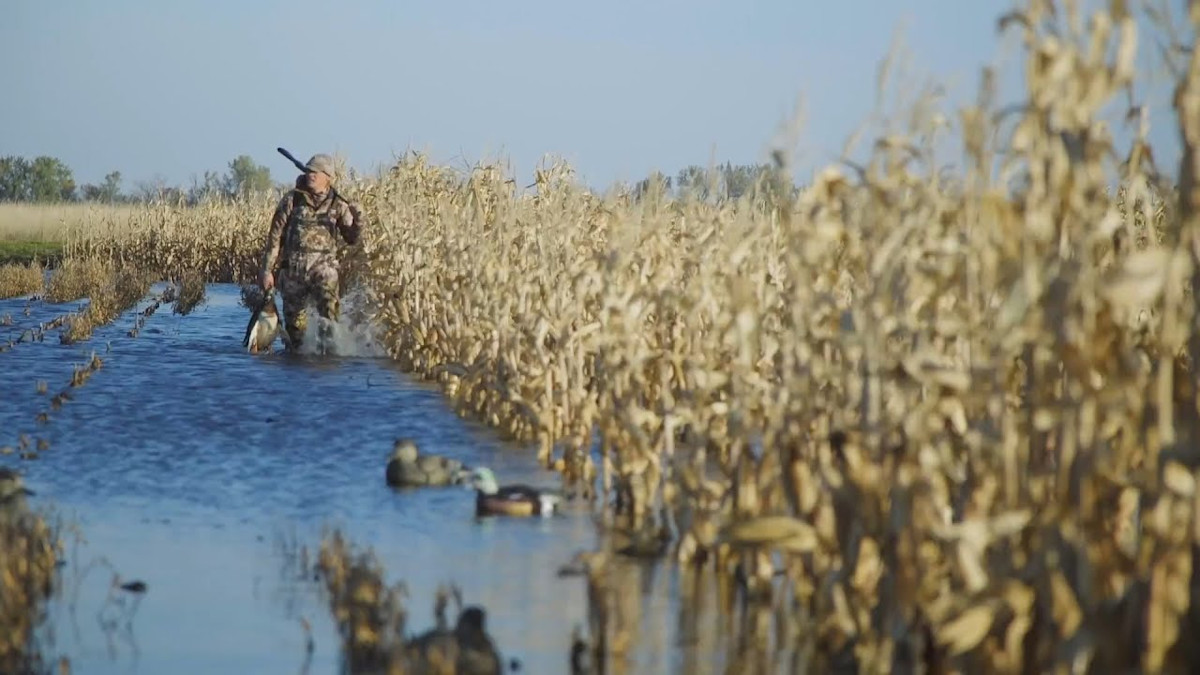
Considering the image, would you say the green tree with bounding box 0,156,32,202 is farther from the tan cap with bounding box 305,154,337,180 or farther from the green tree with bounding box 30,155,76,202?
the tan cap with bounding box 305,154,337,180

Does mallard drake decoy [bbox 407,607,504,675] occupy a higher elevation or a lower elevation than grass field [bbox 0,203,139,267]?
lower

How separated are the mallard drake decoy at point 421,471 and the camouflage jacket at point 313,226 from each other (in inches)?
286

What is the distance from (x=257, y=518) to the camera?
9.19 m

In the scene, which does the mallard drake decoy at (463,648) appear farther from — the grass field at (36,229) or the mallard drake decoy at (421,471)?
the grass field at (36,229)

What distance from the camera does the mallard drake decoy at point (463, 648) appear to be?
5.39 meters

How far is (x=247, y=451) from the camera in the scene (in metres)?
11.8

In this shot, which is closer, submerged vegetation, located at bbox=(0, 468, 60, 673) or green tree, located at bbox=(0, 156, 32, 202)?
submerged vegetation, located at bbox=(0, 468, 60, 673)

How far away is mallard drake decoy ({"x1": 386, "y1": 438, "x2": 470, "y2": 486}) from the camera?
10.1 meters

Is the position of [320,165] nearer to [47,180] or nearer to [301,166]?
[301,166]

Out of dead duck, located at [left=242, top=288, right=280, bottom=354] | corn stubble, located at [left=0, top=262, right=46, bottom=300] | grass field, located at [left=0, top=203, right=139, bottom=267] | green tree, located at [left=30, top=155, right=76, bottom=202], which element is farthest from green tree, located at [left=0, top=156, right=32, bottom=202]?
dead duck, located at [left=242, top=288, right=280, bottom=354]

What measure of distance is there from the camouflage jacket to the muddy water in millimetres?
1094

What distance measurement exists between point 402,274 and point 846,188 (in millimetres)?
11106


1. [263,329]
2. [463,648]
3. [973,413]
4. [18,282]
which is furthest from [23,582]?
[18,282]

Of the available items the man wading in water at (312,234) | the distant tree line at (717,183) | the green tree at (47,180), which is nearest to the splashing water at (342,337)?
the man wading in water at (312,234)
